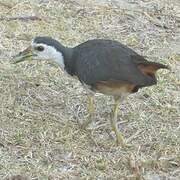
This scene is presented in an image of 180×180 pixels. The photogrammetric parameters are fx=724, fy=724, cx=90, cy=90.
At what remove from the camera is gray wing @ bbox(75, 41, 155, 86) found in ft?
14.1

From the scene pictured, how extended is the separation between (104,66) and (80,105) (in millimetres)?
688

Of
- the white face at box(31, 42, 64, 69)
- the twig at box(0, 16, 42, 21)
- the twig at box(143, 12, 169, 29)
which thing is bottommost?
the twig at box(0, 16, 42, 21)

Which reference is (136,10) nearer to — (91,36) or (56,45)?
(91,36)

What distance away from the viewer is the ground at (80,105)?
4355 millimetres

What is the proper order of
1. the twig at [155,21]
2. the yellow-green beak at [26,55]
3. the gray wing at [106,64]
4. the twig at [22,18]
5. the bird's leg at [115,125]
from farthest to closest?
1. the twig at [155,21]
2. the twig at [22,18]
3. the yellow-green beak at [26,55]
4. the bird's leg at [115,125]
5. the gray wing at [106,64]

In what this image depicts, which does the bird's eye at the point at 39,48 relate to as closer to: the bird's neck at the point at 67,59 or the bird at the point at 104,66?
the bird at the point at 104,66

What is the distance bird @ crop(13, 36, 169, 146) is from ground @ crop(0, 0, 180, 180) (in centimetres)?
19

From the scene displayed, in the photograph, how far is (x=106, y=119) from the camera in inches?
194

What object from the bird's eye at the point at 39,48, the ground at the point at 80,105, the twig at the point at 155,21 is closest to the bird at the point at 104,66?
the bird's eye at the point at 39,48

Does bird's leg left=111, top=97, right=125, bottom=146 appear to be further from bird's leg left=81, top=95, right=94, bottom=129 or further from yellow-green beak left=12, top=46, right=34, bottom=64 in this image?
yellow-green beak left=12, top=46, right=34, bottom=64

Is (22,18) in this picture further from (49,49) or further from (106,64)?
(106,64)

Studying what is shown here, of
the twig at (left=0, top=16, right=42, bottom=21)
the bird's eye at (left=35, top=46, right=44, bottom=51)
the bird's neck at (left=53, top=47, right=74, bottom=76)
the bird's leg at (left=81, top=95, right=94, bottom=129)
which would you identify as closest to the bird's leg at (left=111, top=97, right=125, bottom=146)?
the bird's leg at (left=81, top=95, right=94, bottom=129)

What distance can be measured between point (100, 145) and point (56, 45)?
0.70 metres

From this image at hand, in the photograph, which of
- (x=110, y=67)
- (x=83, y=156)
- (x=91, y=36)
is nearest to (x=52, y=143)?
(x=83, y=156)
